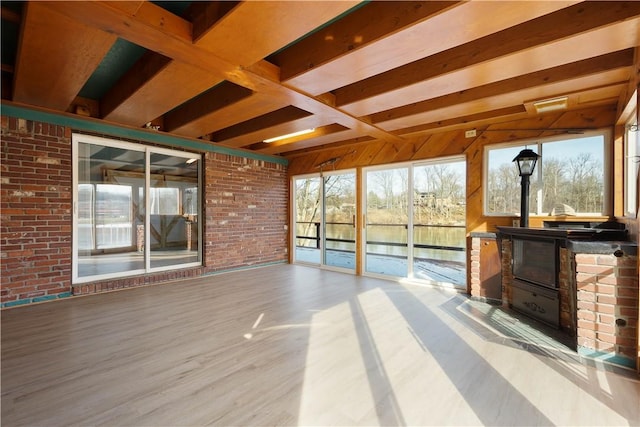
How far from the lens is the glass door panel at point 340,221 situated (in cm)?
580

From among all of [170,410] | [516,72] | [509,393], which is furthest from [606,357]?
[170,410]

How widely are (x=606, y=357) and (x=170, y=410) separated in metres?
3.25

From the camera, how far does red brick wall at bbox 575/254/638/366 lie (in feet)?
7.37

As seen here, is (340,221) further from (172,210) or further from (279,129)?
(172,210)

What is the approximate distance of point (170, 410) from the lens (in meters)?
1.69

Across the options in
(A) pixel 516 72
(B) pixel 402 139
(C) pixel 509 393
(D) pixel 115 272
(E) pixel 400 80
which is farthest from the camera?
(B) pixel 402 139

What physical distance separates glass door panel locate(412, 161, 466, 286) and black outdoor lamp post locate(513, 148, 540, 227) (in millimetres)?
986

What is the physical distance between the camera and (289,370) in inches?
84.3

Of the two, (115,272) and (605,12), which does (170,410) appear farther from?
(605,12)

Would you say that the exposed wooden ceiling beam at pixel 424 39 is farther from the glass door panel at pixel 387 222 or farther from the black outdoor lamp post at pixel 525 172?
the glass door panel at pixel 387 222

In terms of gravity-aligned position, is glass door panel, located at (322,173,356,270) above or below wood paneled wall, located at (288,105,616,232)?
below

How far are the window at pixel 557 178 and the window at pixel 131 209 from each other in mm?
4954

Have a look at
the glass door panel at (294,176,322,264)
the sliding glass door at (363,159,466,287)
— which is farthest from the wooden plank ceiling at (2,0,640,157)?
the glass door panel at (294,176,322,264)

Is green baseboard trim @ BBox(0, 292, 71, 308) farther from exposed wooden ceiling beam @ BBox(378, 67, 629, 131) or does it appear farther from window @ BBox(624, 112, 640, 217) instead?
window @ BBox(624, 112, 640, 217)
